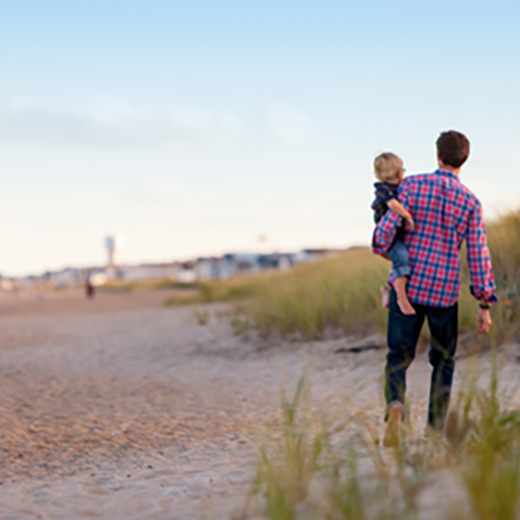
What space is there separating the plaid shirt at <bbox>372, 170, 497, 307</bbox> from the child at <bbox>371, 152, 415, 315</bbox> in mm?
51

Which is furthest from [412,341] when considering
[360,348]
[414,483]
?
[360,348]

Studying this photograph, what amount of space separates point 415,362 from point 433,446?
14.6 ft

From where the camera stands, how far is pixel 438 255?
3.56 m

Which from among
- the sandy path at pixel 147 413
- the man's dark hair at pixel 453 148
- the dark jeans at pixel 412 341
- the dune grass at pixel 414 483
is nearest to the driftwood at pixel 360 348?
the sandy path at pixel 147 413

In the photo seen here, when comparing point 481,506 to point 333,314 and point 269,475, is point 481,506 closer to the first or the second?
point 269,475

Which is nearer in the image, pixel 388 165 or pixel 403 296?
pixel 403 296

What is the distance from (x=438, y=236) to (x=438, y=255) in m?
0.11

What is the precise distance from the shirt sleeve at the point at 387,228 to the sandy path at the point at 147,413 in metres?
0.77

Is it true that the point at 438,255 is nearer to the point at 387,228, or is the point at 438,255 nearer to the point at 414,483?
the point at 387,228

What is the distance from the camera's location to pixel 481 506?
202 cm

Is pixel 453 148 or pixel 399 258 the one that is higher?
pixel 453 148

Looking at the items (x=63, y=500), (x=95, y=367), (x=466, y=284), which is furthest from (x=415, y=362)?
(x=63, y=500)

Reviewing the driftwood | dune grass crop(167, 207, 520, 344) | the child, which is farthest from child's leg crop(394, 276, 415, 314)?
the driftwood

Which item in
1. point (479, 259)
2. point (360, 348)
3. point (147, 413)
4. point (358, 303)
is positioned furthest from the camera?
point (358, 303)
